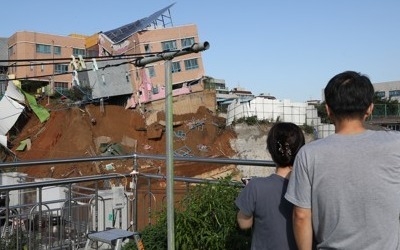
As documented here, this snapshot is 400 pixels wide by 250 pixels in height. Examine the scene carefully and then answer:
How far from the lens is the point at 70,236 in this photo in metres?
5.69

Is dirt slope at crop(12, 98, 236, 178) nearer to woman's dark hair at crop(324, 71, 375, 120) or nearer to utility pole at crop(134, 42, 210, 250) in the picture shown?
utility pole at crop(134, 42, 210, 250)

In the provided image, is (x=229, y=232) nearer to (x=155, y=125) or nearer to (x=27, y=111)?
(x=155, y=125)

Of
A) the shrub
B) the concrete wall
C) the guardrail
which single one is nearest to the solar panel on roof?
the concrete wall

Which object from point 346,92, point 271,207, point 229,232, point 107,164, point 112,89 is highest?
point 112,89

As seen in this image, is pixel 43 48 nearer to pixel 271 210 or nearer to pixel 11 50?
pixel 11 50

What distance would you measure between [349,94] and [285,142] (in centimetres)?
52

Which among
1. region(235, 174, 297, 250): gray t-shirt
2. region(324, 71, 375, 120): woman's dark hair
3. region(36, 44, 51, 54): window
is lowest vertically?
region(235, 174, 297, 250): gray t-shirt

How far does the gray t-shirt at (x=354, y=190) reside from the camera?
2010 millimetres

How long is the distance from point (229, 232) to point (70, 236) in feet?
9.73

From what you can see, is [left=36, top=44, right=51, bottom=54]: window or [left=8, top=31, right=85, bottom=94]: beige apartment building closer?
[left=8, top=31, right=85, bottom=94]: beige apartment building

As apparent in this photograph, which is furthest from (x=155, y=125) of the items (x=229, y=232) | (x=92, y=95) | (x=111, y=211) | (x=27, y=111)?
(x=229, y=232)

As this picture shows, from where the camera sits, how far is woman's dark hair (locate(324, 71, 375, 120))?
2094 mm

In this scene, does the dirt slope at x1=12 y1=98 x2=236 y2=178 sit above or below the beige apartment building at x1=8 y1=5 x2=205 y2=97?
below

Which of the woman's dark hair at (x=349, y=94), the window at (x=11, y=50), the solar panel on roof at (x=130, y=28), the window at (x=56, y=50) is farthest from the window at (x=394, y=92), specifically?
the woman's dark hair at (x=349, y=94)
